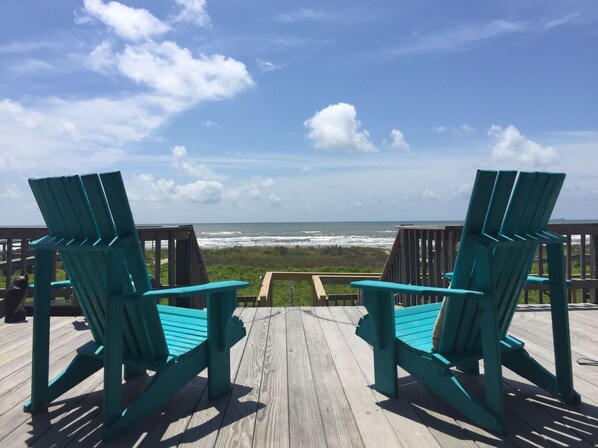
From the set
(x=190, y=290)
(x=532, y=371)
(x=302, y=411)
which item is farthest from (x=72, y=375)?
(x=532, y=371)

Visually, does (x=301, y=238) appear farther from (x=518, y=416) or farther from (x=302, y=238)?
(x=518, y=416)

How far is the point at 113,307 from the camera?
1.59 meters

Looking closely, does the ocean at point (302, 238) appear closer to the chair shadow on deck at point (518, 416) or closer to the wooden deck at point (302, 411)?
the wooden deck at point (302, 411)

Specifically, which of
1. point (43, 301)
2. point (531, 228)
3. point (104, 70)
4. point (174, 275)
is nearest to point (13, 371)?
point (43, 301)

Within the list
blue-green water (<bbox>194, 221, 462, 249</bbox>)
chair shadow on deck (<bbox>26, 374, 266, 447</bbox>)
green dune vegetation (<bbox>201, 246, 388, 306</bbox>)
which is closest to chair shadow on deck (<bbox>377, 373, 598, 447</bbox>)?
chair shadow on deck (<bbox>26, 374, 266, 447</bbox>)

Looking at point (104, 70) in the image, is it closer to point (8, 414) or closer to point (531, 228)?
point (8, 414)

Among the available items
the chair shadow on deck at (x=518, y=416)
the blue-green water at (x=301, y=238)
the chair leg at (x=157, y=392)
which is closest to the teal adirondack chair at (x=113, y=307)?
the chair leg at (x=157, y=392)

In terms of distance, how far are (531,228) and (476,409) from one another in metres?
0.84

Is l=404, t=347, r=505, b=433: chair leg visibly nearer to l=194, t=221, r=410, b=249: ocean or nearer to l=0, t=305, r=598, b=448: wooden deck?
l=0, t=305, r=598, b=448: wooden deck

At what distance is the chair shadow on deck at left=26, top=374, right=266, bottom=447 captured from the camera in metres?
1.62

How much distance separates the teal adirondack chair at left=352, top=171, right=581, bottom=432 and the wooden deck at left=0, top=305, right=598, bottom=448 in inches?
4.9

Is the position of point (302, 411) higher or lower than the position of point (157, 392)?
lower

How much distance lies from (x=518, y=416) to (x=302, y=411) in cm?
99

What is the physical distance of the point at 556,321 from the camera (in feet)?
6.51
